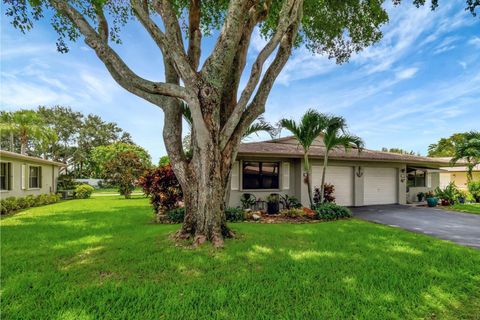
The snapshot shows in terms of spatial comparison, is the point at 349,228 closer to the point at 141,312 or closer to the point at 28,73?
the point at 141,312

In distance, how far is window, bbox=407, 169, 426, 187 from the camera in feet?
49.6

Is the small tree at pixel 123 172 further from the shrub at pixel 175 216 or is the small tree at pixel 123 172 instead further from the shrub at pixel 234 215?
the shrub at pixel 234 215

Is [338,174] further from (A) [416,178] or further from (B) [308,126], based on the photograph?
(A) [416,178]

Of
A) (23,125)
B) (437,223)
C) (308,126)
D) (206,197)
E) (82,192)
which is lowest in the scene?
(82,192)

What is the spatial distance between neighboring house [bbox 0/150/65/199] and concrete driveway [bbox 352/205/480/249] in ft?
60.0

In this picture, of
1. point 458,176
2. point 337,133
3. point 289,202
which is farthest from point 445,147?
point 289,202

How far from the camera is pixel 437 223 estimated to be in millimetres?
8695

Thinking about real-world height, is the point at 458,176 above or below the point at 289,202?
above

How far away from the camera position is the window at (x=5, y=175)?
1259 cm

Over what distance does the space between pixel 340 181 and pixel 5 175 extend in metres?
18.6

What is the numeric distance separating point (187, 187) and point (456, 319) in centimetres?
505

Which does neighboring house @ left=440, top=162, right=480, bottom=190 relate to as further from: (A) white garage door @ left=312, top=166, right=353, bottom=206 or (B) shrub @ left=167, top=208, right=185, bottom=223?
(B) shrub @ left=167, top=208, right=185, bottom=223

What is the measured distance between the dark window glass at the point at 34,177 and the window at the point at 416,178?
25.4m

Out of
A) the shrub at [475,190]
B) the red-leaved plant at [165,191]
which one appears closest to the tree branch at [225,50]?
the red-leaved plant at [165,191]
